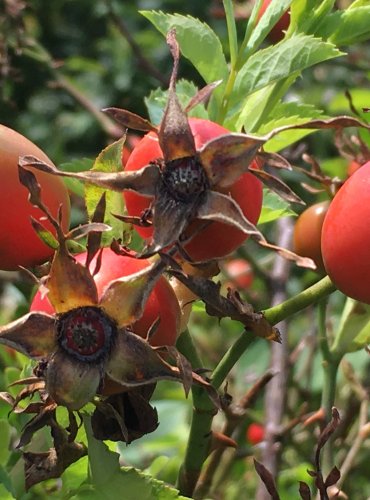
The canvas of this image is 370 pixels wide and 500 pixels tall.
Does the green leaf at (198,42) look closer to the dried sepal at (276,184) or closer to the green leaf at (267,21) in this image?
the green leaf at (267,21)

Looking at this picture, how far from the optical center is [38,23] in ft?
13.1

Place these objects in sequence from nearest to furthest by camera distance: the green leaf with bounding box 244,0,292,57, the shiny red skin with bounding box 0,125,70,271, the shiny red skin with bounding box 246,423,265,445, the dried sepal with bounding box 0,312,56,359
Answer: the dried sepal with bounding box 0,312,56,359 < the shiny red skin with bounding box 0,125,70,271 < the green leaf with bounding box 244,0,292,57 < the shiny red skin with bounding box 246,423,265,445

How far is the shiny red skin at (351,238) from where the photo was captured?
36.1 inches

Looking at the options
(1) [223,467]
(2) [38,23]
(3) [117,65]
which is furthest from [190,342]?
(2) [38,23]

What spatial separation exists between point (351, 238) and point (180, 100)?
0.35 meters

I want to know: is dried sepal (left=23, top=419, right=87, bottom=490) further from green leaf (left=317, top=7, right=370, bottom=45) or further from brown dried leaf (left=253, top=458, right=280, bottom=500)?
green leaf (left=317, top=7, right=370, bottom=45)

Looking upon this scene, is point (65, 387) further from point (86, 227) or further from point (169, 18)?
point (169, 18)

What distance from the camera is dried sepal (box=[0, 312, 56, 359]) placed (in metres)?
0.85

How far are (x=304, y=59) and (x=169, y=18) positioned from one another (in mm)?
175

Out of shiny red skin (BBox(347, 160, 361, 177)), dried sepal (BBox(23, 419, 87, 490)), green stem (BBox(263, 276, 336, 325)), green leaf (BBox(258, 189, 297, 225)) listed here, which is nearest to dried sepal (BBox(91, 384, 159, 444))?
dried sepal (BBox(23, 419, 87, 490))

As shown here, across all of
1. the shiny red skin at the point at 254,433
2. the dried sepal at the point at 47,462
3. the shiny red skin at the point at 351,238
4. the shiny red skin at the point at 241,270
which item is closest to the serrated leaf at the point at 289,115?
the shiny red skin at the point at 351,238

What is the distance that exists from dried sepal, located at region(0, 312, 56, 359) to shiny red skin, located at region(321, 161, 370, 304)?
0.27 m

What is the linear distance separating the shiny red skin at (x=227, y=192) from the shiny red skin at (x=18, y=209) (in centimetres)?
10

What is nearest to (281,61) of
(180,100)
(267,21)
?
(267,21)
